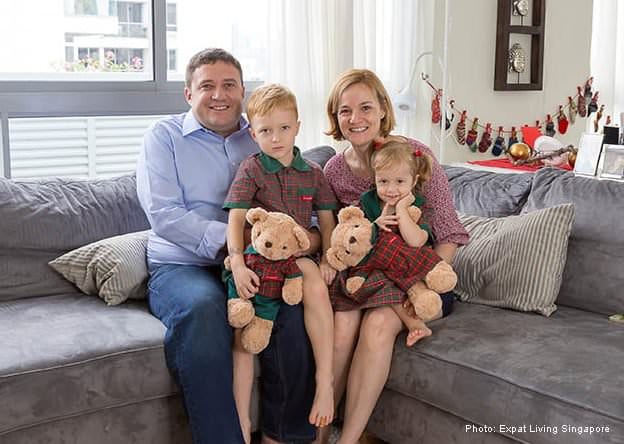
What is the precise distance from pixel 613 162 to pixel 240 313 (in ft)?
5.52

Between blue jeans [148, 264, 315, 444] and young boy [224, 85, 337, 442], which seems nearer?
blue jeans [148, 264, 315, 444]

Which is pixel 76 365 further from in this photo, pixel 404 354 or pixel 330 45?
pixel 330 45

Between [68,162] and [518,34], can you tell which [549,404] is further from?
[518,34]

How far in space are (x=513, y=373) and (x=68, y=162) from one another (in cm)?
225

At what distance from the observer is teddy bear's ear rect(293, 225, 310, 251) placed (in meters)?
2.14

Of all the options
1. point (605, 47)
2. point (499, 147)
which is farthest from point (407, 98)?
point (605, 47)

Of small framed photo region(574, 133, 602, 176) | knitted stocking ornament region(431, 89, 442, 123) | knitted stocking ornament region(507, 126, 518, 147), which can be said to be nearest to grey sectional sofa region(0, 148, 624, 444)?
small framed photo region(574, 133, 602, 176)

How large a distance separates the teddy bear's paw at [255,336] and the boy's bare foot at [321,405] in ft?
0.61

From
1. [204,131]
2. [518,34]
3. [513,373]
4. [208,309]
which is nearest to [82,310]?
[208,309]

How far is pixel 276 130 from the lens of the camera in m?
2.25

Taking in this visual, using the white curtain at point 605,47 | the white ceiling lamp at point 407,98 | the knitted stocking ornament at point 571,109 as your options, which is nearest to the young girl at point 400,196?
the white ceiling lamp at point 407,98

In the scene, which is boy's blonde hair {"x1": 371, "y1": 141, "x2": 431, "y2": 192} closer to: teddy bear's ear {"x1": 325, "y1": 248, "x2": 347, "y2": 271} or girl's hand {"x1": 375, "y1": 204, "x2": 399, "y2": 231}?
girl's hand {"x1": 375, "y1": 204, "x2": 399, "y2": 231}

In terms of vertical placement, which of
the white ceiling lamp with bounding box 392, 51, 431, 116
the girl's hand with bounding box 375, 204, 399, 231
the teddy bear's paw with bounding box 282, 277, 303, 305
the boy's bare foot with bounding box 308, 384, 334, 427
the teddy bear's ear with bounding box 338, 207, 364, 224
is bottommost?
the boy's bare foot with bounding box 308, 384, 334, 427

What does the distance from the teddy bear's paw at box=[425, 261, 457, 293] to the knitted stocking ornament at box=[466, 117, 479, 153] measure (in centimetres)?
267
